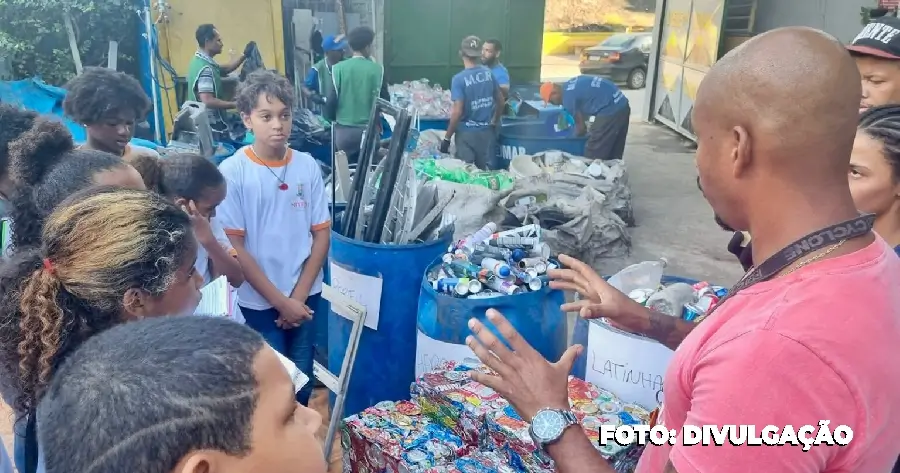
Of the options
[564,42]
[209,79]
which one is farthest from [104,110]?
[564,42]

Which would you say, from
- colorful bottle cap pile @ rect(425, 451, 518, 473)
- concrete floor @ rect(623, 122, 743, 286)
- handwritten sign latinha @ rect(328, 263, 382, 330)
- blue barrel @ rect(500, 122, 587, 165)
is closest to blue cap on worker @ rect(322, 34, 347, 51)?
blue barrel @ rect(500, 122, 587, 165)

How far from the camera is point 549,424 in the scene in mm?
1368

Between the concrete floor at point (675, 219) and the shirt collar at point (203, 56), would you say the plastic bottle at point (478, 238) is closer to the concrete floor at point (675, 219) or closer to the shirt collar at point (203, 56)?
the concrete floor at point (675, 219)

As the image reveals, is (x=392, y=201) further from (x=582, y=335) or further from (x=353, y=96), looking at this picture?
(x=353, y=96)

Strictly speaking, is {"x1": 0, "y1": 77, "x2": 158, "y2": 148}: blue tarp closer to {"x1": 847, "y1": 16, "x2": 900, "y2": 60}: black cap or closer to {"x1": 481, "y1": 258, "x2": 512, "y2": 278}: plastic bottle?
{"x1": 481, "y1": 258, "x2": 512, "y2": 278}: plastic bottle

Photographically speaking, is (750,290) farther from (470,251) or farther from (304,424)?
(470,251)

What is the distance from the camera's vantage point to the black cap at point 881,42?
2.57 m

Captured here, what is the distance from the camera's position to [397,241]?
9.57ft

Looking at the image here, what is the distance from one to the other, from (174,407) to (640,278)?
2066 mm

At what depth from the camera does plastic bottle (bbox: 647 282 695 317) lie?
2299 mm

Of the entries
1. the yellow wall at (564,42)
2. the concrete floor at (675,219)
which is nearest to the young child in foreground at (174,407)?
the concrete floor at (675,219)

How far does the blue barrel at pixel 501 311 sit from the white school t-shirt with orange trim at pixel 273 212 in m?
0.70

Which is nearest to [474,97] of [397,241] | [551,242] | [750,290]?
[551,242]

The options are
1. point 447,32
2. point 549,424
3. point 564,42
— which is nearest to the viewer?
point 549,424
